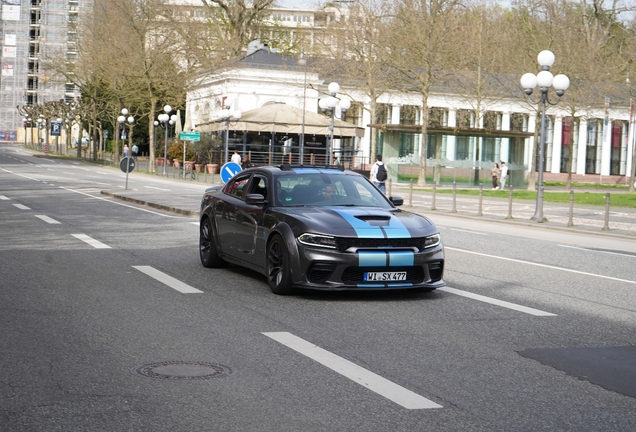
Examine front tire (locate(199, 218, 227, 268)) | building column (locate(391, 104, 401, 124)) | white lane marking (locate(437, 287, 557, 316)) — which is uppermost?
building column (locate(391, 104, 401, 124))

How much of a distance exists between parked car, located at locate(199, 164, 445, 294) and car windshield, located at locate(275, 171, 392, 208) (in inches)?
0.5

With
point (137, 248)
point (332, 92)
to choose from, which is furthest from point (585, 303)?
point (332, 92)

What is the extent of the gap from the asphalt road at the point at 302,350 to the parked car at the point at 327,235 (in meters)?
0.25

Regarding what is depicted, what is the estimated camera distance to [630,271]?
15.0 m

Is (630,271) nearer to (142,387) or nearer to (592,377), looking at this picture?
(592,377)

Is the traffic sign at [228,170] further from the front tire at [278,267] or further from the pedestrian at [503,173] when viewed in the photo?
the pedestrian at [503,173]

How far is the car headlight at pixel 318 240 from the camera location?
34.3ft

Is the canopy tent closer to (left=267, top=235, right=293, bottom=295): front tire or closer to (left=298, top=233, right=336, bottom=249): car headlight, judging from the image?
(left=267, top=235, right=293, bottom=295): front tire

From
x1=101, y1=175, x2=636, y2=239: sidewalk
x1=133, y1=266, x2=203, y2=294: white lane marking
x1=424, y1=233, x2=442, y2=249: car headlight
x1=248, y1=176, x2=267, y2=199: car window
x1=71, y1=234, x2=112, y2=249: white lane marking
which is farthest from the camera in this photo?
x1=101, y1=175, x2=636, y2=239: sidewalk

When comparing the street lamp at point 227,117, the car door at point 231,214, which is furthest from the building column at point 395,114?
the car door at point 231,214

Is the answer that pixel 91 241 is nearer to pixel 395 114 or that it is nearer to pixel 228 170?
pixel 228 170

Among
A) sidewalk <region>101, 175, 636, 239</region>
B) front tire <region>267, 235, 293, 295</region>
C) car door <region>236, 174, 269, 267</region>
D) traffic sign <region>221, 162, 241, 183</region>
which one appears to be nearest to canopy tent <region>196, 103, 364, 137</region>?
sidewalk <region>101, 175, 636, 239</region>

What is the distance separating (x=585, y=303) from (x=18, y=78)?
161 metres

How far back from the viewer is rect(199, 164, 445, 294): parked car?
10.4 metres
